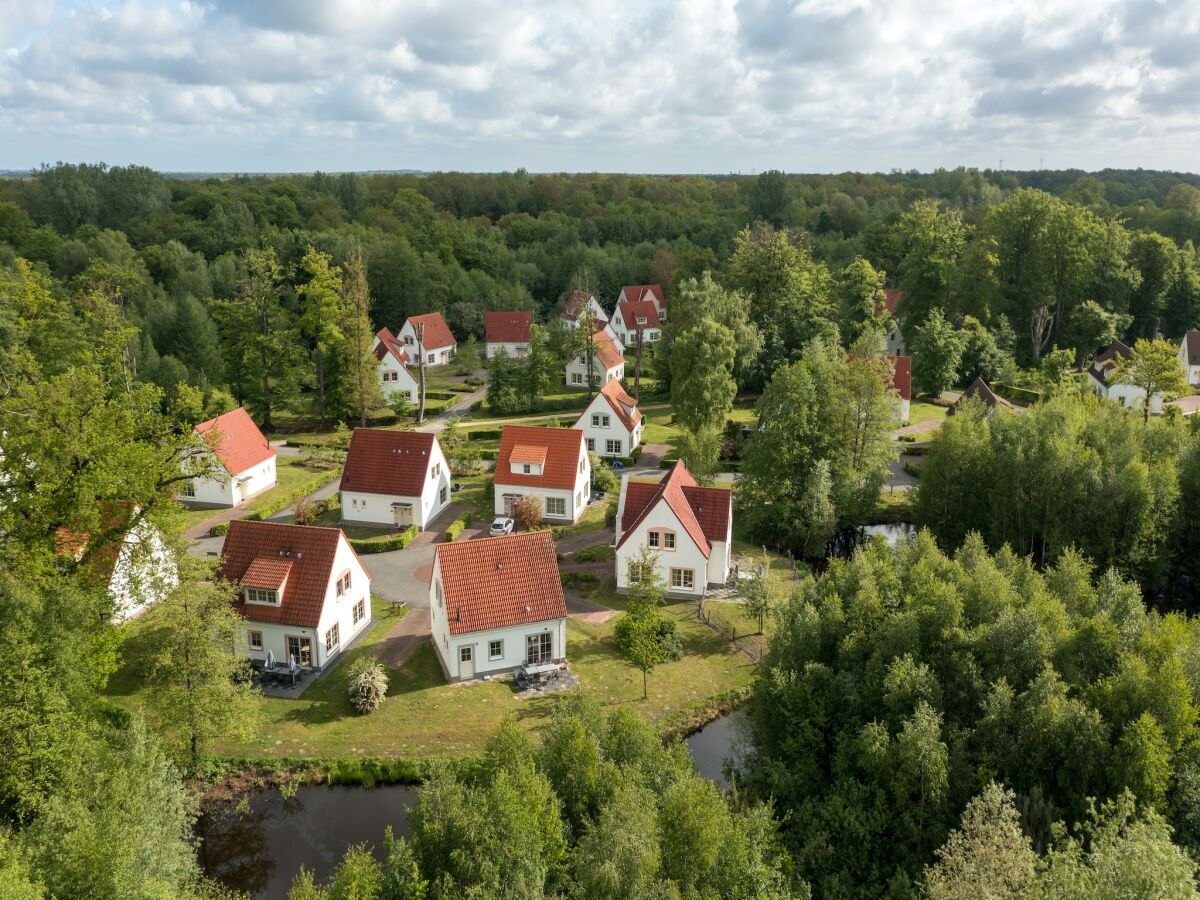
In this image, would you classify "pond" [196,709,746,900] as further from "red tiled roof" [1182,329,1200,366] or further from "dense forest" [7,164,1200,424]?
"red tiled roof" [1182,329,1200,366]

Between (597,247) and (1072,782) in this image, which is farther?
(597,247)

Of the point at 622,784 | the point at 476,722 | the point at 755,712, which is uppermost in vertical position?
the point at 622,784

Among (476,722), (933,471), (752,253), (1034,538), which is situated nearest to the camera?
(476,722)

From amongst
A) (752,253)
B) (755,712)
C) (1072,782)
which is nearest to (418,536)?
(755,712)

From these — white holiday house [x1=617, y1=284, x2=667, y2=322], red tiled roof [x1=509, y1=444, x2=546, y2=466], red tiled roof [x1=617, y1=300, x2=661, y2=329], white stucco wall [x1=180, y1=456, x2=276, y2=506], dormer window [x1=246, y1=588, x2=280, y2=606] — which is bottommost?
white stucco wall [x1=180, y1=456, x2=276, y2=506]

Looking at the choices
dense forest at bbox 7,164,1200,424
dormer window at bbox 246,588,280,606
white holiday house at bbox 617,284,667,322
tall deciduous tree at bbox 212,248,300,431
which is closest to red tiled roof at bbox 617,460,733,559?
dormer window at bbox 246,588,280,606

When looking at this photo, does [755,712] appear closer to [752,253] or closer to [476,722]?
[476,722]
